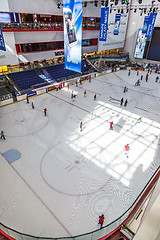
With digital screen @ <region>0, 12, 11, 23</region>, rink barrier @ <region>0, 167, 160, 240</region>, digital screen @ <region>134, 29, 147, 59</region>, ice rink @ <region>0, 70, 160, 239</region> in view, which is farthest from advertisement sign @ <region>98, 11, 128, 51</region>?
rink barrier @ <region>0, 167, 160, 240</region>

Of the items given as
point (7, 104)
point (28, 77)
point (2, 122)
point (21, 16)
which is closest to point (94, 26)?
point (21, 16)

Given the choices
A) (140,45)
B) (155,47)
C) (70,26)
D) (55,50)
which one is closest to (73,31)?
(70,26)

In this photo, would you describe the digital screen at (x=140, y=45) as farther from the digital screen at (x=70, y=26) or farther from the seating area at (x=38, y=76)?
the digital screen at (x=70, y=26)

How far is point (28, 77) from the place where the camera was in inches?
1070

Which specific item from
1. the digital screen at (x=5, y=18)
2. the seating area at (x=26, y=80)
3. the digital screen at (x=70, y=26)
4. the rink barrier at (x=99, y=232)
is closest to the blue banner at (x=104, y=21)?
the seating area at (x=26, y=80)

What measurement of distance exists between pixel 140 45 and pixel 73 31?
118 feet

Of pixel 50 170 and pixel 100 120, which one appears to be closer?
pixel 50 170

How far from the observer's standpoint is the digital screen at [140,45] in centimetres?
4075

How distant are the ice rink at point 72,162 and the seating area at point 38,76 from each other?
517 centimetres

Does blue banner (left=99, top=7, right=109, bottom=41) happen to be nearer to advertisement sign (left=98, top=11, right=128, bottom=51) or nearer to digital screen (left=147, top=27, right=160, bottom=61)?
advertisement sign (left=98, top=11, right=128, bottom=51)

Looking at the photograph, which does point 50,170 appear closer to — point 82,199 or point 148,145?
point 82,199

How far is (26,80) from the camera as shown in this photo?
86.6ft

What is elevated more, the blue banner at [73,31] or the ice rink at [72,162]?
the blue banner at [73,31]

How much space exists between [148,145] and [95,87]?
15.8 m
